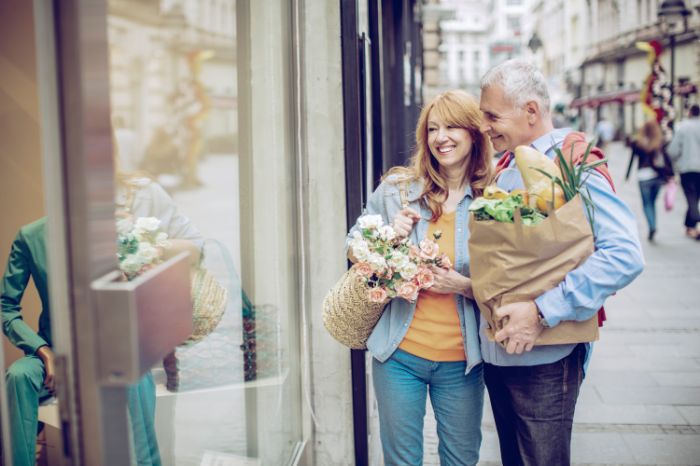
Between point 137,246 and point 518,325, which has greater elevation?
point 137,246

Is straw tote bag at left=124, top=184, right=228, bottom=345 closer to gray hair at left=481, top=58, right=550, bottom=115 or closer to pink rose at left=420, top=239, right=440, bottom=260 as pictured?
pink rose at left=420, top=239, right=440, bottom=260

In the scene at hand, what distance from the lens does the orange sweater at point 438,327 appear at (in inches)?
112

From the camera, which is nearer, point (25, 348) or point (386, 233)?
point (386, 233)

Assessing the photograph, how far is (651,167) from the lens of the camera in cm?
1184

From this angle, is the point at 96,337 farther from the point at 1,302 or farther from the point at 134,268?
the point at 1,302

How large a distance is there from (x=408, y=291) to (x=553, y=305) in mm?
452

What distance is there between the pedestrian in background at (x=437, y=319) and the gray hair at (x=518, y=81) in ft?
0.87

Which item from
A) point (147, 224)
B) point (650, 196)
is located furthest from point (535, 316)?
point (650, 196)

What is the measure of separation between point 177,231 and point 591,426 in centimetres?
312

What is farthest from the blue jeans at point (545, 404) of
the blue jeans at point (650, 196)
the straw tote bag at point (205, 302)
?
the blue jeans at point (650, 196)

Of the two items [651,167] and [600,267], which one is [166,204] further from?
[651,167]

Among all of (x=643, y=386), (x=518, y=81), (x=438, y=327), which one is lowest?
(x=643, y=386)

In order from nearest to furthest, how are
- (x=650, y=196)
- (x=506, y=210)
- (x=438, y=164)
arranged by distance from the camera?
1. (x=506, y=210)
2. (x=438, y=164)
3. (x=650, y=196)

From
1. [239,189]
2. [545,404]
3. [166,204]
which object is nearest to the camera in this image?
[545,404]
